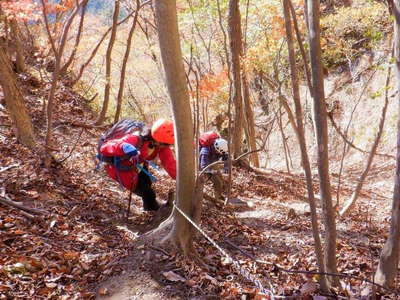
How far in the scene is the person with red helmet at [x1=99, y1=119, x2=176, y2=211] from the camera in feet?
15.7

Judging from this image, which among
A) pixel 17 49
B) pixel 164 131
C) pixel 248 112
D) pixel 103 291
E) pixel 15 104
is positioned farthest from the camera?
pixel 248 112

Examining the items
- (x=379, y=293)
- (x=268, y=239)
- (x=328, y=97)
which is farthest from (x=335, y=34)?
(x=379, y=293)

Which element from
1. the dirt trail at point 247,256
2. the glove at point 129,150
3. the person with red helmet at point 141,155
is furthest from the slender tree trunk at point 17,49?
the glove at point 129,150

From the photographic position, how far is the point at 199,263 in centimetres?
373

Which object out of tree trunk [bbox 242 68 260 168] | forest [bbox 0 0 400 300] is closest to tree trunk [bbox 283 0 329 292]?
forest [bbox 0 0 400 300]

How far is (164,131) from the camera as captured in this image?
4770mm

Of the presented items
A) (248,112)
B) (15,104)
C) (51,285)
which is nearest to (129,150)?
(51,285)

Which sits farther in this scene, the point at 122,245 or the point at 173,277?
the point at 122,245

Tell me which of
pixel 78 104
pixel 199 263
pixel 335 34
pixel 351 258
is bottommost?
pixel 351 258

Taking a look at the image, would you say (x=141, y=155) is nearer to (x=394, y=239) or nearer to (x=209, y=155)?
(x=209, y=155)

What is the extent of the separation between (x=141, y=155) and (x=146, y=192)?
580mm

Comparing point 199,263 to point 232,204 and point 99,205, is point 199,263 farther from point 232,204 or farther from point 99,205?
point 232,204

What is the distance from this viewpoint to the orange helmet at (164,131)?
15.5 ft

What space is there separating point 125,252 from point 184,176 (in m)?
1.00
